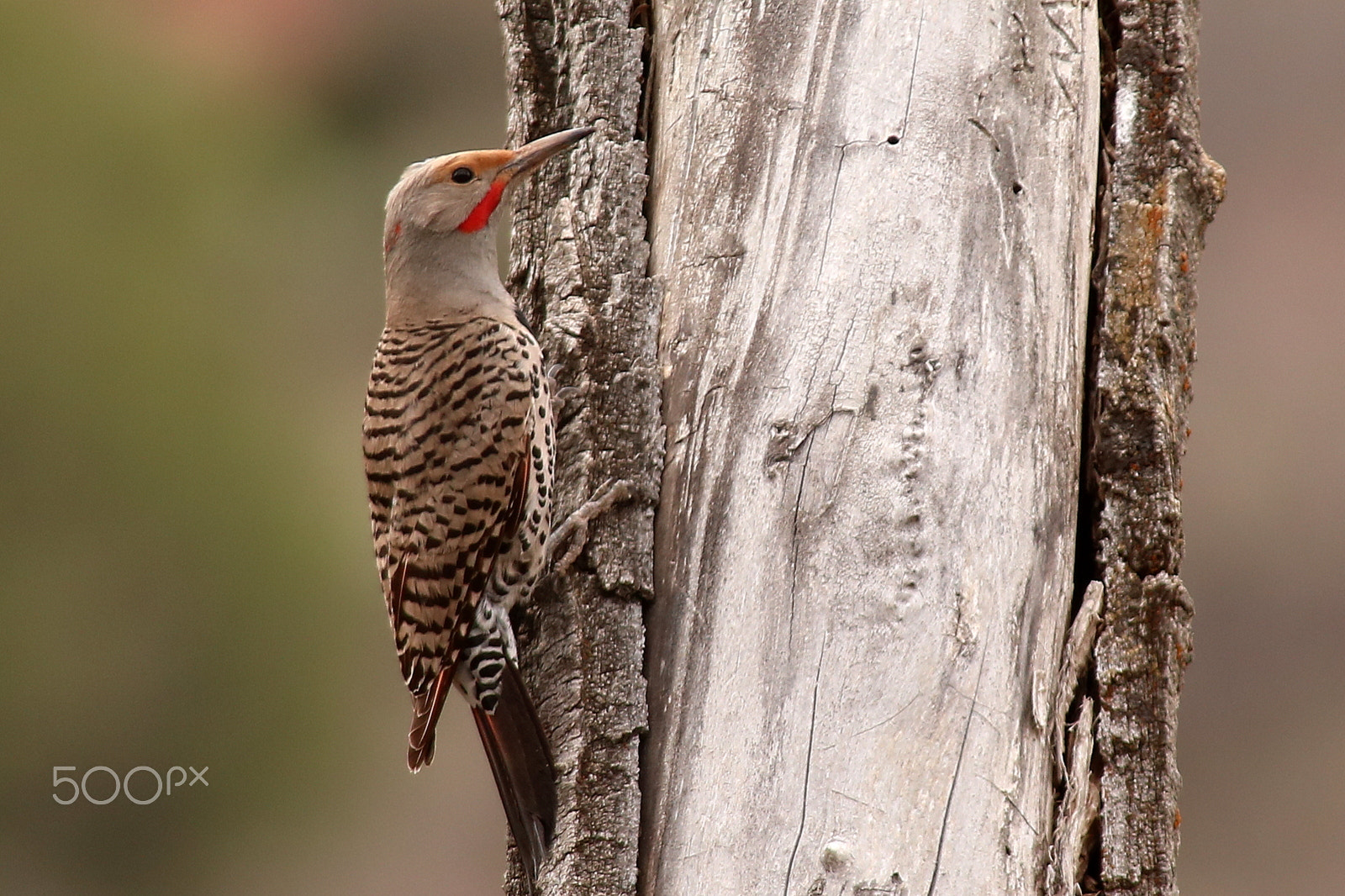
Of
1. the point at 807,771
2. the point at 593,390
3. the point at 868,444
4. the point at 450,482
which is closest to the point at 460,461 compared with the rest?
the point at 450,482

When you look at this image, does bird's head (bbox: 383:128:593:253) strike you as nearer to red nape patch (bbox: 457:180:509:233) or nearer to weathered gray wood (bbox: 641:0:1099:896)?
red nape patch (bbox: 457:180:509:233)

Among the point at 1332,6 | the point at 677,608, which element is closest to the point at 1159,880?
the point at 677,608

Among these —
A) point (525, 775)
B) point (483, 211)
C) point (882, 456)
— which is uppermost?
point (483, 211)

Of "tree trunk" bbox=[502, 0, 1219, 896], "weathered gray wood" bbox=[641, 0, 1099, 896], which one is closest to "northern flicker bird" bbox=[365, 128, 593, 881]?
"tree trunk" bbox=[502, 0, 1219, 896]

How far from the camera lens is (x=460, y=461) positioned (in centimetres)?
274

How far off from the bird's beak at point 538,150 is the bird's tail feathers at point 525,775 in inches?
40.0

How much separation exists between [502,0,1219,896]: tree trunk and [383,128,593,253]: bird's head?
0.29 metres

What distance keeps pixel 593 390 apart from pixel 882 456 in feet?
1.86

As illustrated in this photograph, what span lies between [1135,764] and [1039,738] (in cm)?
18

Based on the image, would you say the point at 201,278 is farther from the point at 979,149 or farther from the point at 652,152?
the point at 979,149

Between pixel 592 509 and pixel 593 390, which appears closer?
pixel 592 509

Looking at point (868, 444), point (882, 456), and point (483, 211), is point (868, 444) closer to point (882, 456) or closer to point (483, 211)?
point (882, 456)

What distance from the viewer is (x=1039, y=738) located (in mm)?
2117

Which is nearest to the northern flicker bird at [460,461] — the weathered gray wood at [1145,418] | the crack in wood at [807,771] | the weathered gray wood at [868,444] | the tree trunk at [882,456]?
the tree trunk at [882,456]
